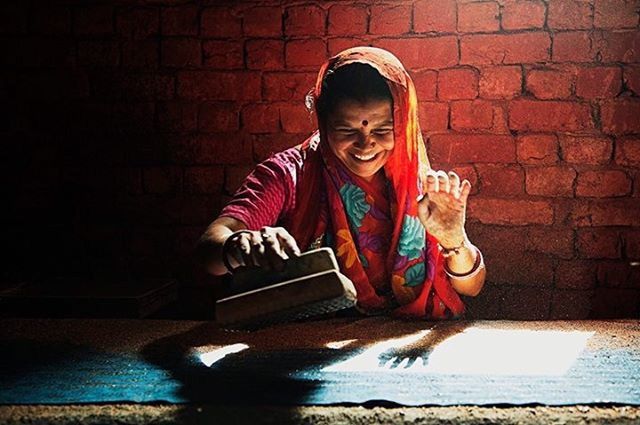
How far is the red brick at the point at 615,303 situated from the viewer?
2914mm

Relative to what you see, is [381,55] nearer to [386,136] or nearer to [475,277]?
[386,136]

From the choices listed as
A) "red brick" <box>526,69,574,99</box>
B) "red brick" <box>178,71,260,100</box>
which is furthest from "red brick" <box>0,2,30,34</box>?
"red brick" <box>526,69,574,99</box>

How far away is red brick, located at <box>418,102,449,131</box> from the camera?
2.92m

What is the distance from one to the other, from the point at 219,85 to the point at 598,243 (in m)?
1.83

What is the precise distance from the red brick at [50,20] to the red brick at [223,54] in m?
0.65

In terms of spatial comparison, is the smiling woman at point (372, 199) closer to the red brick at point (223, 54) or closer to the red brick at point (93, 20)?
the red brick at point (223, 54)

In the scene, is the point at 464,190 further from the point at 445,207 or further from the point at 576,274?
the point at 576,274

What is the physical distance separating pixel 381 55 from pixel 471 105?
0.77 metres

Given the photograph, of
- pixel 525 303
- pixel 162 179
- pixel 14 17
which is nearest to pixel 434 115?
pixel 525 303

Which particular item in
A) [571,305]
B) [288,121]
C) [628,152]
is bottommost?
[571,305]

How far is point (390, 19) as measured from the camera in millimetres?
2879

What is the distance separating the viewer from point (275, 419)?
1558 mm

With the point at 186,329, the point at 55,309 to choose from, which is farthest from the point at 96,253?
the point at 186,329

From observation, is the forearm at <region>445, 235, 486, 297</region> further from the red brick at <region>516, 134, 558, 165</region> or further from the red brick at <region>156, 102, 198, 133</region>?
the red brick at <region>156, 102, 198, 133</region>
